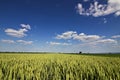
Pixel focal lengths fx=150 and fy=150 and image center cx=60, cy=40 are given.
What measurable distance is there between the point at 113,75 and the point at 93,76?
74 centimetres

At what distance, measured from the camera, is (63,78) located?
216 inches

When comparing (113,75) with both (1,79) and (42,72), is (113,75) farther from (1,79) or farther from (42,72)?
(1,79)

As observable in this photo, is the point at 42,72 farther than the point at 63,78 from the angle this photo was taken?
Yes

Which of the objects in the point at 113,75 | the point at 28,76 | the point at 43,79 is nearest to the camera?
the point at 28,76

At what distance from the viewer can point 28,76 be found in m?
4.86

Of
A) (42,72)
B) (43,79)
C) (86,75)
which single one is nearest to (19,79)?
(43,79)

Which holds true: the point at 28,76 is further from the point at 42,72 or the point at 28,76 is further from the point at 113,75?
the point at 113,75

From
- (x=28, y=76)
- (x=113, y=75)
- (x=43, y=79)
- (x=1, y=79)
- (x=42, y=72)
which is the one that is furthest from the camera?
(x=42, y=72)

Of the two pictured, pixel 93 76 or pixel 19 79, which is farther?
pixel 93 76

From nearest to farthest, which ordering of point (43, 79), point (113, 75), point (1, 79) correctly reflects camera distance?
point (1, 79)
point (43, 79)
point (113, 75)

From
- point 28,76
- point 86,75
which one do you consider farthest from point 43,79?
point 86,75

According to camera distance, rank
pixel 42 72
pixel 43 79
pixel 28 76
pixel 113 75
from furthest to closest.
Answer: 1. pixel 42 72
2. pixel 113 75
3. pixel 43 79
4. pixel 28 76

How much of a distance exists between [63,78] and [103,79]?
1.41 meters

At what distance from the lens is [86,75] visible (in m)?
5.93
